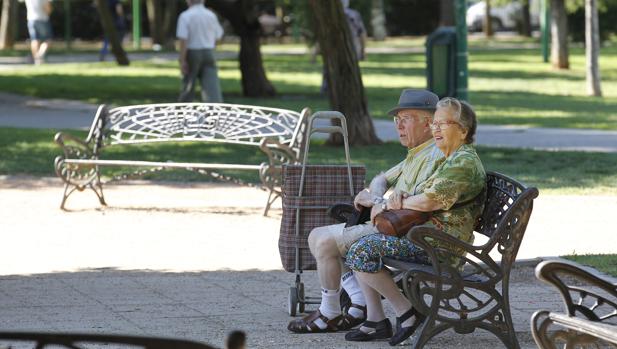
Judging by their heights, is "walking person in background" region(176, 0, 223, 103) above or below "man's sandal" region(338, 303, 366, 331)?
above

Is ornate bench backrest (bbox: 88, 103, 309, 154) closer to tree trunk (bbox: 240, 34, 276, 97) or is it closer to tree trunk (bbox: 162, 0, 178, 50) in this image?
tree trunk (bbox: 240, 34, 276, 97)

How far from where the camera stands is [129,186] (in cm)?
1324

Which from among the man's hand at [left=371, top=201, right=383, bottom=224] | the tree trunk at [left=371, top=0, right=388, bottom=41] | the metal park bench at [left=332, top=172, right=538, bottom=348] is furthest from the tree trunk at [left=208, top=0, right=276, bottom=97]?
the tree trunk at [left=371, top=0, right=388, bottom=41]

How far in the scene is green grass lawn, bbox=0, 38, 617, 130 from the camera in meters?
21.3

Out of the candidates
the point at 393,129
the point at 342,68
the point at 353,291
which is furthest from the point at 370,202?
the point at 393,129

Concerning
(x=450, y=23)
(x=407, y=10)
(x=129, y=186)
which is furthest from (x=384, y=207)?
(x=407, y=10)

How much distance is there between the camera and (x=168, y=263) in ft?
29.5

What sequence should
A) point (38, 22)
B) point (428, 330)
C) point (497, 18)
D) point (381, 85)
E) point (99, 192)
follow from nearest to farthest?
point (428, 330) → point (99, 192) → point (381, 85) → point (38, 22) → point (497, 18)

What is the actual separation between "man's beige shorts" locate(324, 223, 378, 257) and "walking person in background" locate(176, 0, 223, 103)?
37.5 feet

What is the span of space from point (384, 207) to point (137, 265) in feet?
9.79

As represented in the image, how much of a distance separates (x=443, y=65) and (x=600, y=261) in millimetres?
7002

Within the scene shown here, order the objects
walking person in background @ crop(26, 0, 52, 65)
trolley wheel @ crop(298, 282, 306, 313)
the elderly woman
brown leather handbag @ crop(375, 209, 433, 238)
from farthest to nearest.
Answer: walking person in background @ crop(26, 0, 52, 65), trolley wheel @ crop(298, 282, 306, 313), brown leather handbag @ crop(375, 209, 433, 238), the elderly woman

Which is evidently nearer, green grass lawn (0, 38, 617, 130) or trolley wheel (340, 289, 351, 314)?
trolley wheel (340, 289, 351, 314)

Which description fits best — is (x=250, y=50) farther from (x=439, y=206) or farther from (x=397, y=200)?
(x=439, y=206)
